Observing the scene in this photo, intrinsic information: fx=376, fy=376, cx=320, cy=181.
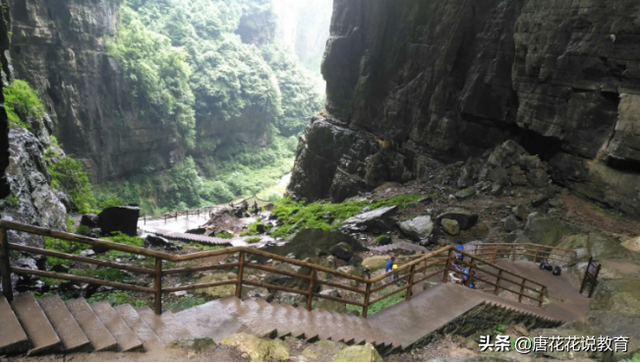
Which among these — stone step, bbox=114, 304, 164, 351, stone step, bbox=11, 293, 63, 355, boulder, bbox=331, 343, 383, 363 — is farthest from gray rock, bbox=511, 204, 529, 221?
stone step, bbox=11, 293, 63, 355

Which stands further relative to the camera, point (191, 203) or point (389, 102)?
point (191, 203)

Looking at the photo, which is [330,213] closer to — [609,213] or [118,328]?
[609,213]

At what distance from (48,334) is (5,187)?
4.94 metres

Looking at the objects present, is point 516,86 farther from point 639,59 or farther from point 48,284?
point 48,284

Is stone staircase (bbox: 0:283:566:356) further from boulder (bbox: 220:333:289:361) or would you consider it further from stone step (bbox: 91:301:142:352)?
boulder (bbox: 220:333:289:361)

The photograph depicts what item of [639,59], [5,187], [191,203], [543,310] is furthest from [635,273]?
[191,203]

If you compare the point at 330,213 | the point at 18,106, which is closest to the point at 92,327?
the point at 330,213

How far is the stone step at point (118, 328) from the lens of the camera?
3.07 meters

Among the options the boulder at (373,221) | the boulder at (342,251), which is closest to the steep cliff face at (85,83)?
the boulder at (373,221)

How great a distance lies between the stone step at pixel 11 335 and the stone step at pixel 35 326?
67 mm

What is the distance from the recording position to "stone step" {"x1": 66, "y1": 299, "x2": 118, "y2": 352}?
9.73 ft

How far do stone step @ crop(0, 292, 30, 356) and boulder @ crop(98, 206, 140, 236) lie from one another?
11.6 m

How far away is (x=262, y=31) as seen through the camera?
2338 inches

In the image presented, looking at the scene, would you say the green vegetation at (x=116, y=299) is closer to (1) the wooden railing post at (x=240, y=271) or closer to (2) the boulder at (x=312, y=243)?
(1) the wooden railing post at (x=240, y=271)
